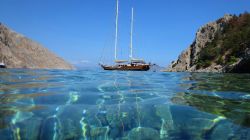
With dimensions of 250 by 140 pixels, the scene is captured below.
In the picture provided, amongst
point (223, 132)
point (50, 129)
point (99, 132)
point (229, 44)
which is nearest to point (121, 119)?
point (99, 132)

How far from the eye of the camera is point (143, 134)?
3.83 meters

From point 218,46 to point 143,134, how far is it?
56174 millimetres

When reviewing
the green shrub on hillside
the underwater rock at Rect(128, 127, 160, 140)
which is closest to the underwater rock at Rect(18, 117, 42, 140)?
the underwater rock at Rect(128, 127, 160, 140)

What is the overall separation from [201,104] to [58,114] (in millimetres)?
2520

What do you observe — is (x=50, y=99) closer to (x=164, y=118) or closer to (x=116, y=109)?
(x=116, y=109)

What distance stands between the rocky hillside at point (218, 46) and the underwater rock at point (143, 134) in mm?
37699

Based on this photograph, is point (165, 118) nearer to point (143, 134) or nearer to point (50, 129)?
point (143, 134)

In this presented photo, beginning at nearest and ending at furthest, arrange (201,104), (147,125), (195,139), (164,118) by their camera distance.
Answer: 1. (195,139)
2. (147,125)
3. (164,118)
4. (201,104)

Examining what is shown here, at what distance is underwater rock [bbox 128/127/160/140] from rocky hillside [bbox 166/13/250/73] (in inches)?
1484

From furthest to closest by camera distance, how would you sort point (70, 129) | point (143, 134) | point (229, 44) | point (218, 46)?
point (218, 46), point (229, 44), point (70, 129), point (143, 134)

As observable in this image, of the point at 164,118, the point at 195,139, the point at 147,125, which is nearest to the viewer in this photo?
the point at 195,139

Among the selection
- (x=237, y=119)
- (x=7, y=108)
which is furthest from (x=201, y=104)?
(x=7, y=108)

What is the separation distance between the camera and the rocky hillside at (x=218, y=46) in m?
47.8

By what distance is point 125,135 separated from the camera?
3.82m
